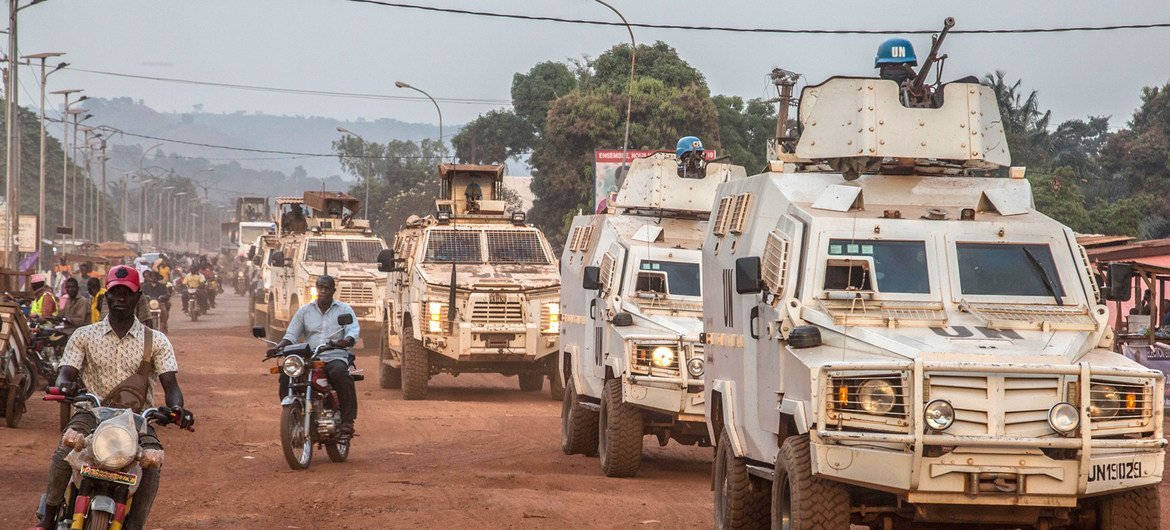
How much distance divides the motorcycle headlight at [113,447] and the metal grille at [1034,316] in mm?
4657

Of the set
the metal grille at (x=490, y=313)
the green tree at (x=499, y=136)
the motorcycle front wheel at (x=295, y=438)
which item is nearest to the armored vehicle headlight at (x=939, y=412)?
the motorcycle front wheel at (x=295, y=438)

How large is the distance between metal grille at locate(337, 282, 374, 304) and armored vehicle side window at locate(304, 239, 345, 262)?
1270mm

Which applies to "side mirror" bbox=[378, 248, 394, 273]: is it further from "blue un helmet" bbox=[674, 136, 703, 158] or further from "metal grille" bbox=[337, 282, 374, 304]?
"metal grille" bbox=[337, 282, 374, 304]

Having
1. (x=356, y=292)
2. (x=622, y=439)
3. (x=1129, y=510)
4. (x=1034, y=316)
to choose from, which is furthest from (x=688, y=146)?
(x=356, y=292)

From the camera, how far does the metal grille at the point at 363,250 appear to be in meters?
32.6

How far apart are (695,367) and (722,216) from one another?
91.0 inches

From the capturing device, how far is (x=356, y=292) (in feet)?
102

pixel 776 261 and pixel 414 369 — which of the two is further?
pixel 414 369

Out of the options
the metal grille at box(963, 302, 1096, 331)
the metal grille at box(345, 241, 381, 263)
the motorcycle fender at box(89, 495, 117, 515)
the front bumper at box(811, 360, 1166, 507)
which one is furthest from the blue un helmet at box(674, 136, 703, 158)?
the metal grille at box(345, 241, 381, 263)

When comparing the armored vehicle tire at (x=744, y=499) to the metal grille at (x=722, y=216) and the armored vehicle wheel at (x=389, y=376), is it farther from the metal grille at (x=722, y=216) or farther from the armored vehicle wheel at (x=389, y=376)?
the armored vehicle wheel at (x=389, y=376)

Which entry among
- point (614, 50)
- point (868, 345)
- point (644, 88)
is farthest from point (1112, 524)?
point (614, 50)

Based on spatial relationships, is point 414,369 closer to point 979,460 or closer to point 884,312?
point 884,312

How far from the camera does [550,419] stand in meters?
19.7

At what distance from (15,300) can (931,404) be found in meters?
13.8
